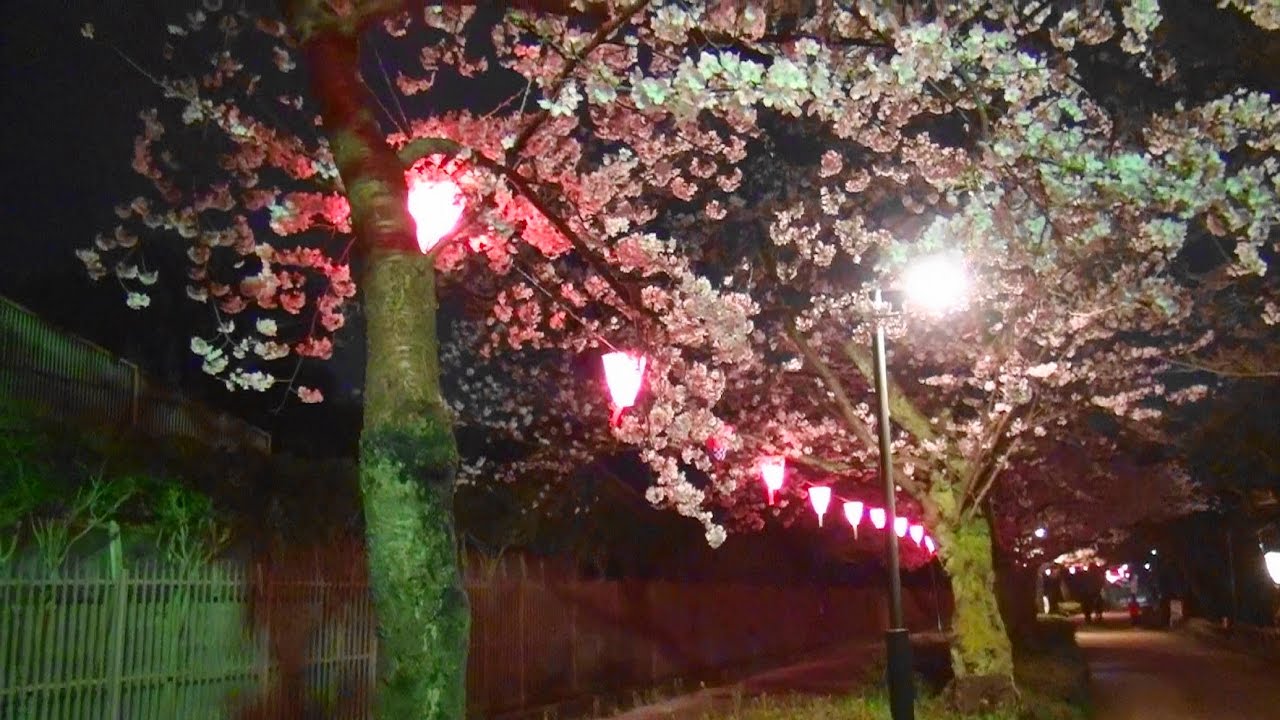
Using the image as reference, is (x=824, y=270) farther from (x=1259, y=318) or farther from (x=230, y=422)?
(x=230, y=422)

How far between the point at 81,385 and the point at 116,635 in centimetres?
765

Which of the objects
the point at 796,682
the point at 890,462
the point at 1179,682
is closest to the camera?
the point at 890,462

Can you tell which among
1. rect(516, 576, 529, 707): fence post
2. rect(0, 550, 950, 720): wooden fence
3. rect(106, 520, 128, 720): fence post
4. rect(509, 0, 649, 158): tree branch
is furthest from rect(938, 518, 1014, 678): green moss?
rect(106, 520, 128, 720): fence post

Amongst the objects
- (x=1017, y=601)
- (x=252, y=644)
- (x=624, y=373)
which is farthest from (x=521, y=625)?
(x=1017, y=601)

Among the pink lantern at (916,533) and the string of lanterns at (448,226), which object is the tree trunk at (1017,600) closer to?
the pink lantern at (916,533)

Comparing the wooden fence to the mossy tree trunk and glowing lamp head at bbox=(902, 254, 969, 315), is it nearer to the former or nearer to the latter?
the mossy tree trunk

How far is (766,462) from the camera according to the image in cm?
1814

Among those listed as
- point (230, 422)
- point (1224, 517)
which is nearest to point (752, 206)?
point (230, 422)

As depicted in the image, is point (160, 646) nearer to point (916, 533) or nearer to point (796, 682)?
point (796, 682)

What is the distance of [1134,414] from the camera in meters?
19.0

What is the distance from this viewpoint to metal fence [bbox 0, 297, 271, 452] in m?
15.2

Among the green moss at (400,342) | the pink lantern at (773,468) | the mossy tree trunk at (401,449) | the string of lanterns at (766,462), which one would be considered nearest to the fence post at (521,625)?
the string of lanterns at (766,462)

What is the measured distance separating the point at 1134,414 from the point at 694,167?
9278 millimetres

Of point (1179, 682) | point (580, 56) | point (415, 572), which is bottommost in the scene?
point (1179, 682)
